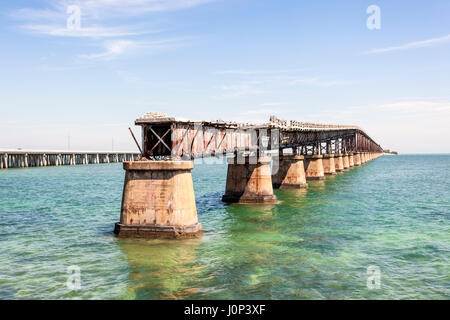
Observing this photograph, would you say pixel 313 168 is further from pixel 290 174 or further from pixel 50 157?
pixel 50 157

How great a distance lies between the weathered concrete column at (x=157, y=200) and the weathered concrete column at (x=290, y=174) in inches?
1363

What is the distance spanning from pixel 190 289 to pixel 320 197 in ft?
112

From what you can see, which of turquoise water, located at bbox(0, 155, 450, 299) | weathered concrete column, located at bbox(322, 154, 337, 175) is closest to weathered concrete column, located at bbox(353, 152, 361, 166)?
weathered concrete column, located at bbox(322, 154, 337, 175)

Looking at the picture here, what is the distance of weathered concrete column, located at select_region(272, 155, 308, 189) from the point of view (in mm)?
56562

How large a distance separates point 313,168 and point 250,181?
1334 inches

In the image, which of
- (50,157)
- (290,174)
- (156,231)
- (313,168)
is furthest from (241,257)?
(50,157)

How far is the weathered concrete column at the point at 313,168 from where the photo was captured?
71000 mm

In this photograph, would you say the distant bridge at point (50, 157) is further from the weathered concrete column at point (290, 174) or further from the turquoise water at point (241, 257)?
the turquoise water at point (241, 257)

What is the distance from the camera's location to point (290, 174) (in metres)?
56.9

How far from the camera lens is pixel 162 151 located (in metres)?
25.9

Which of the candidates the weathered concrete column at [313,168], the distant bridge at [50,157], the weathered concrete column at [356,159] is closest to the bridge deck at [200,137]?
the weathered concrete column at [313,168]

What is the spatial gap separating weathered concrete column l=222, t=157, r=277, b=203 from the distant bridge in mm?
97327

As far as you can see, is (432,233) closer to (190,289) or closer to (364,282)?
(364,282)

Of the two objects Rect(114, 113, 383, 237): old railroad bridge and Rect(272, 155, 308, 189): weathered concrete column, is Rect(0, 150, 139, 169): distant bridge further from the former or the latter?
Rect(114, 113, 383, 237): old railroad bridge
